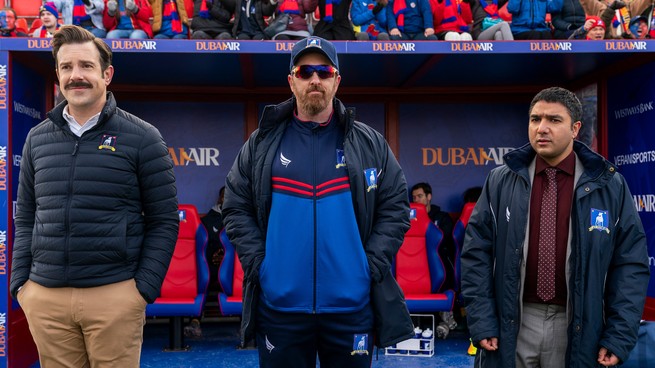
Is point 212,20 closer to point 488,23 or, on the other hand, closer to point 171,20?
point 171,20

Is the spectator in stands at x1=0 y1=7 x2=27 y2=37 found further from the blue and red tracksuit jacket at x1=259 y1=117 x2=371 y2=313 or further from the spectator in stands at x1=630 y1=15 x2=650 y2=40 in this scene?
the spectator in stands at x1=630 y1=15 x2=650 y2=40

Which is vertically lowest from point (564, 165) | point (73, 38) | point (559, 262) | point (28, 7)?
point (559, 262)

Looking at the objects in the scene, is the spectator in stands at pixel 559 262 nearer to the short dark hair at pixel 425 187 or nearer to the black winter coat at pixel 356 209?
the black winter coat at pixel 356 209

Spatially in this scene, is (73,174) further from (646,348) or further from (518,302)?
(646,348)

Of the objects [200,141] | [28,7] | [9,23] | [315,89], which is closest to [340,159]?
[315,89]

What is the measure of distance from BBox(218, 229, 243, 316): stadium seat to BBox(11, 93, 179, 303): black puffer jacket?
2.36 metres

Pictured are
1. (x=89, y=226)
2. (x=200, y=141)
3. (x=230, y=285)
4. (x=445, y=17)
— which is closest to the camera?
(x=89, y=226)

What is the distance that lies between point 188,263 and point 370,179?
10.3 ft

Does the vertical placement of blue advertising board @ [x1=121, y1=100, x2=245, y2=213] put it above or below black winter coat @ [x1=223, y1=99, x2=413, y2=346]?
above

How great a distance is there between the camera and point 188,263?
15.8 feet

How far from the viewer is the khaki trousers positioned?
6.83 ft

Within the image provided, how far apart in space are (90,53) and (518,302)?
180 cm

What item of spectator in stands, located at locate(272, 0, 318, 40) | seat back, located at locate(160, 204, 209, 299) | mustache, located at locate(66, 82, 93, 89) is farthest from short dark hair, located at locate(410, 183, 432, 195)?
mustache, located at locate(66, 82, 93, 89)

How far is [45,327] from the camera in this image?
2.11 metres
